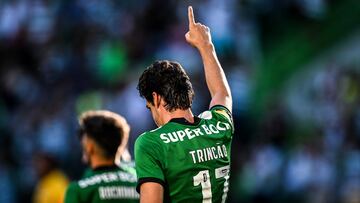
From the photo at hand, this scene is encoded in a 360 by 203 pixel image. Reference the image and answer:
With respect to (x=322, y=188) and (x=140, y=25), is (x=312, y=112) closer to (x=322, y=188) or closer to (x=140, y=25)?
(x=322, y=188)

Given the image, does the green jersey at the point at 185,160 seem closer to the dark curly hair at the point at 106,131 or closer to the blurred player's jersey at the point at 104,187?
the blurred player's jersey at the point at 104,187

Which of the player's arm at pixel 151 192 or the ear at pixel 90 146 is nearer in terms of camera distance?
the player's arm at pixel 151 192

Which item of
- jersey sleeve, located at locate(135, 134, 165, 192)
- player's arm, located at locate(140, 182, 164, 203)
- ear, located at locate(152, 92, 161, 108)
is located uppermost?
ear, located at locate(152, 92, 161, 108)

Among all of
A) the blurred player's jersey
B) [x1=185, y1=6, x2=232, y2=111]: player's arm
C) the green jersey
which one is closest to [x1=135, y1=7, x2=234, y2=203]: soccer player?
the green jersey

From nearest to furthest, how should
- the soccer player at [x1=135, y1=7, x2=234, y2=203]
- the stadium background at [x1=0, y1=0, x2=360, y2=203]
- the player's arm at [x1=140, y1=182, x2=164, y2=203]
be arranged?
the player's arm at [x1=140, y1=182, x2=164, y2=203]
the soccer player at [x1=135, y1=7, x2=234, y2=203]
the stadium background at [x1=0, y1=0, x2=360, y2=203]

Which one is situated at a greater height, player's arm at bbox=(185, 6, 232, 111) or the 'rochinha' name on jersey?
player's arm at bbox=(185, 6, 232, 111)

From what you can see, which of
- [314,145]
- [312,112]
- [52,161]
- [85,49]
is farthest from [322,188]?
[85,49]

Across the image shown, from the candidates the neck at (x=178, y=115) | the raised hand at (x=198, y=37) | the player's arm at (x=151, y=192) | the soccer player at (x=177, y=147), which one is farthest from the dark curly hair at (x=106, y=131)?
the player's arm at (x=151, y=192)

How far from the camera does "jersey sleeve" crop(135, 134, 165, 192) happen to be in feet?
18.8

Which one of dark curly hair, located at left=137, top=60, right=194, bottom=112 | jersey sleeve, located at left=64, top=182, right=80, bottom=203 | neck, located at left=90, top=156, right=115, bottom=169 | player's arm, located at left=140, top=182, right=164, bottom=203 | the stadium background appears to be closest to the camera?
player's arm, located at left=140, top=182, right=164, bottom=203

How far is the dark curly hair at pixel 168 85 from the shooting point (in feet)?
19.5

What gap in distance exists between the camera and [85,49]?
16.9m

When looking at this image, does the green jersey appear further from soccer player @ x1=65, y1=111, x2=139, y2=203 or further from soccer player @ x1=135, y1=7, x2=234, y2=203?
soccer player @ x1=65, y1=111, x2=139, y2=203

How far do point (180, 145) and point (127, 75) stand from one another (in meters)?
9.89
